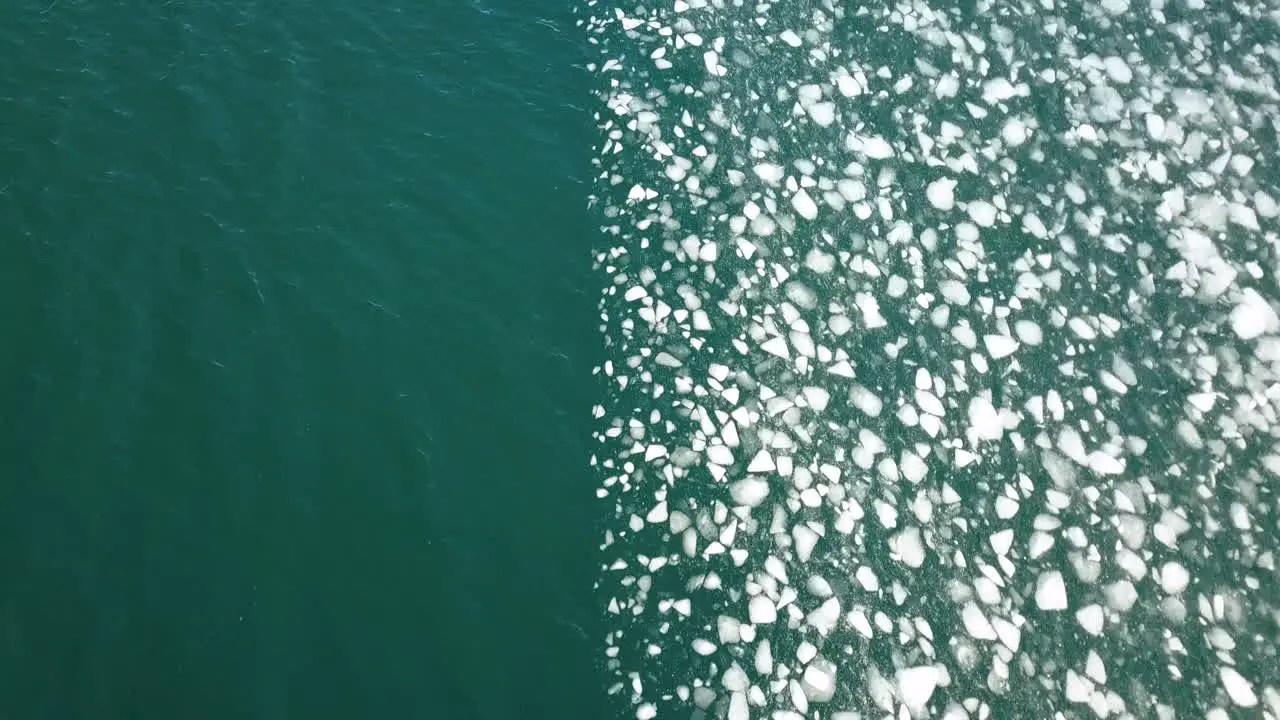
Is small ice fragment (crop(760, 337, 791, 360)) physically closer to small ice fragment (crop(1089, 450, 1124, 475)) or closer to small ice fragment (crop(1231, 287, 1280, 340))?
small ice fragment (crop(1089, 450, 1124, 475))

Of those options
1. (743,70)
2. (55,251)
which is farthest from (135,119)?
(743,70)

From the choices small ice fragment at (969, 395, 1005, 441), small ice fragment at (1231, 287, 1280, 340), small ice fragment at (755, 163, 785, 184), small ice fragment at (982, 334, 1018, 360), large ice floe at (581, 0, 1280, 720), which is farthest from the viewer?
small ice fragment at (755, 163, 785, 184)

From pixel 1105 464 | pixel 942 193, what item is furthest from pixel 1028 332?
pixel 942 193

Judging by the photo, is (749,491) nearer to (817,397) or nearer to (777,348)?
(817,397)

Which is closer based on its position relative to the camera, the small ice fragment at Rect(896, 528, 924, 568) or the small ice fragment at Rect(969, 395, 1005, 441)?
the small ice fragment at Rect(896, 528, 924, 568)

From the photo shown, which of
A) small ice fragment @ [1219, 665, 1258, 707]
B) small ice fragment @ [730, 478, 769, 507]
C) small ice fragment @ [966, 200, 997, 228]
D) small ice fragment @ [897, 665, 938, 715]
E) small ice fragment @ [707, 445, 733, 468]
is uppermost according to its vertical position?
small ice fragment @ [966, 200, 997, 228]

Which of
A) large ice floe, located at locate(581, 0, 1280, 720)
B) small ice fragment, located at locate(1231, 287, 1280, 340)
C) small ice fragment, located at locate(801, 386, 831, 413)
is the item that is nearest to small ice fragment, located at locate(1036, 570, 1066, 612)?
large ice floe, located at locate(581, 0, 1280, 720)
